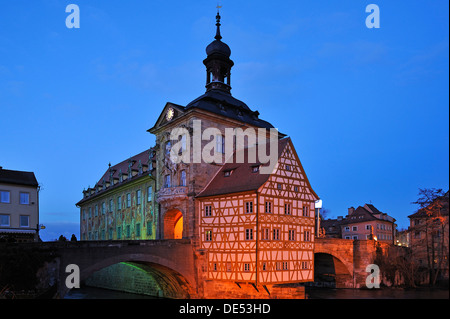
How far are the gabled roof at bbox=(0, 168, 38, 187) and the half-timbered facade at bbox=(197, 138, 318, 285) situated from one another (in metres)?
17.1

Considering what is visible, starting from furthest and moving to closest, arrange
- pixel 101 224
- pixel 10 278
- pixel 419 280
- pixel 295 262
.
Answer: pixel 101 224
pixel 419 280
pixel 295 262
pixel 10 278

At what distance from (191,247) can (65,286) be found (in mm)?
10549

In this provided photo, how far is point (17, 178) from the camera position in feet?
127

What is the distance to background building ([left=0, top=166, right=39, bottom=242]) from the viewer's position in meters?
36.7

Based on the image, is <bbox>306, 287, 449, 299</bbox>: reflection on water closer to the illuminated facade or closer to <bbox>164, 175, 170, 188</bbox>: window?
<bbox>164, 175, 170, 188</bbox>: window

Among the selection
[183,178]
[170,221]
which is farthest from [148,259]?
[183,178]

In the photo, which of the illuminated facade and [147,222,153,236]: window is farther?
the illuminated facade

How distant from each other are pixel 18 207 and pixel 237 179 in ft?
67.5

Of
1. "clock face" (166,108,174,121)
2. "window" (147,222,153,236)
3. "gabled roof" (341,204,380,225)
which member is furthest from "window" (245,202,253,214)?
"gabled roof" (341,204,380,225)

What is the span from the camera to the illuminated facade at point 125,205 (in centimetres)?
4338

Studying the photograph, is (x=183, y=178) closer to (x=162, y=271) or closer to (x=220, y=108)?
(x=220, y=108)

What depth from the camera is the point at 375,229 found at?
72.7 m
